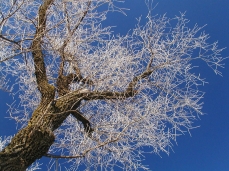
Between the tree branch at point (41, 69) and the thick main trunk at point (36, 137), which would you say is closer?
the thick main trunk at point (36, 137)

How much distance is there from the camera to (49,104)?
145 inches

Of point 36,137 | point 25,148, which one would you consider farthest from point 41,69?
point 25,148

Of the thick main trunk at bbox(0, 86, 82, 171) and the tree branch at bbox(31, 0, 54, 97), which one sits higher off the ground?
the tree branch at bbox(31, 0, 54, 97)

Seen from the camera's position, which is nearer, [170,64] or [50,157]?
[50,157]

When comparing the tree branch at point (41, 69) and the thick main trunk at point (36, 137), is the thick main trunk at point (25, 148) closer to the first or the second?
the thick main trunk at point (36, 137)

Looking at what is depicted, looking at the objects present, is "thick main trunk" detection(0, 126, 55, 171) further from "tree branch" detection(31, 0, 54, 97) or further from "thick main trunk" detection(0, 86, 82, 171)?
"tree branch" detection(31, 0, 54, 97)

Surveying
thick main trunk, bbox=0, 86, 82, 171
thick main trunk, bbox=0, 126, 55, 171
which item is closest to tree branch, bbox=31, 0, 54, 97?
thick main trunk, bbox=0, 86, 82, 171

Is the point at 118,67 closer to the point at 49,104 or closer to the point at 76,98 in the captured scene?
the point at 76,98

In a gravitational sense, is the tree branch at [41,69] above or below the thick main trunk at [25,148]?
above

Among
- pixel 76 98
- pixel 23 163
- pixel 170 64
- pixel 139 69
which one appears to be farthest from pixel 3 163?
pixel 170 64

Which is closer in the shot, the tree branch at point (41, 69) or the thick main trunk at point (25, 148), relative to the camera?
the thick main trunk at point (25, 148)

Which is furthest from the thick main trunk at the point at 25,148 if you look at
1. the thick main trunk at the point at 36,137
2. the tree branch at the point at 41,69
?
the tree branch at the point at 41,69

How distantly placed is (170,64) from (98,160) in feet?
6.24

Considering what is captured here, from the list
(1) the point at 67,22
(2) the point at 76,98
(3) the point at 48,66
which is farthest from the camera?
(3) the point at 48,66
